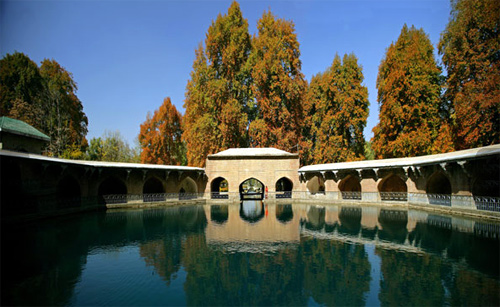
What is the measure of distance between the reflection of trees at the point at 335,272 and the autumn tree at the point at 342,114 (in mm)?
20812

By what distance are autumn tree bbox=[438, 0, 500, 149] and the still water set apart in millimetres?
9509

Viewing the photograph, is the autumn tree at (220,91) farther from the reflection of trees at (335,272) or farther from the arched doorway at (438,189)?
the reflection of trees at (335,272)

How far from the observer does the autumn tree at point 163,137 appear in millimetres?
38969

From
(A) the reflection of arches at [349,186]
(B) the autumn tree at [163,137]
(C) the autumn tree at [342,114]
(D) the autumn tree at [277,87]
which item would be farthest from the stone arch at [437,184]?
(B) the autumn tree at [163,137]

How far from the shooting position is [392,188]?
990 inches

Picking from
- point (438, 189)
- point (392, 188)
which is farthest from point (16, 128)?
point (438, 189)

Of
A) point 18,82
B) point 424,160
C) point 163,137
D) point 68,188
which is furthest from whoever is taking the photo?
point 163,137

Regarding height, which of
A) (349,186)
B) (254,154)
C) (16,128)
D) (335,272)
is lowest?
(335,272)

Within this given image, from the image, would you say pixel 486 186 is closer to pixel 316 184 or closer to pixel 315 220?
pixel 315 220

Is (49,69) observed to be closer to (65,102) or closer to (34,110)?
(65,102)

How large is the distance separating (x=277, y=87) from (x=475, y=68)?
1798 cm

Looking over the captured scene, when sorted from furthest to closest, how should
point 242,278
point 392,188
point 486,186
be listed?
point 392,188 < point 486,186 < point 242,278

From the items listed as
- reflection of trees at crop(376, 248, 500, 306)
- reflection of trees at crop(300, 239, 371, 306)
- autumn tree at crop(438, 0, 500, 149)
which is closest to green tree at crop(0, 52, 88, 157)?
reflection of trees at crop(300, 239, 371, 306)

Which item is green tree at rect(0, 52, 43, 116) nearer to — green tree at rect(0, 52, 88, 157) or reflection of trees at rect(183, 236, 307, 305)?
green tree at rect(0, 52, 88, 157)
